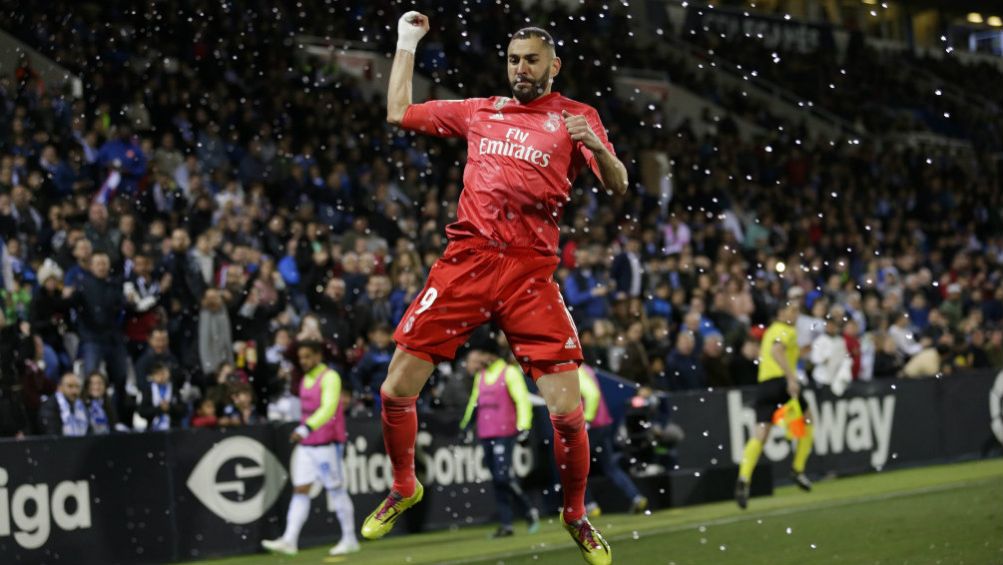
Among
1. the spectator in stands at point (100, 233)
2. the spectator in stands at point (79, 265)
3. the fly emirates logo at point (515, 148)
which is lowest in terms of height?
the spectator in stands at point (79, 265)

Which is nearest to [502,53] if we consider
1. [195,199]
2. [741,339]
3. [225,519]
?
[741,339]

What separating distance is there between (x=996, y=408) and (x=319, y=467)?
10.5 m

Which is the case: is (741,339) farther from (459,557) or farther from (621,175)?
(621,175)

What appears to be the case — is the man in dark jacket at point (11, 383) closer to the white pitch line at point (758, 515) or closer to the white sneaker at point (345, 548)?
the white sneaker at point (345, 548)

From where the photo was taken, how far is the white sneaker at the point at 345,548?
12709 mm

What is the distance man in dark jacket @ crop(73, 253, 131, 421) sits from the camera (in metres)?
13.1

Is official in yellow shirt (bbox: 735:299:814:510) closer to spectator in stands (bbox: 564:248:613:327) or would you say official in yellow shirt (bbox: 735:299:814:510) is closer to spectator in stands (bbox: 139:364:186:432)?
spectator in stands (bbox: 564:248:613:327)

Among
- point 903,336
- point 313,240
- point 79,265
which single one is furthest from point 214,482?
point 903,336

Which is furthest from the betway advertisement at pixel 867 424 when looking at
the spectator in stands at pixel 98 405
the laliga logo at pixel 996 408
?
the spectator in stands at pixel 98 405

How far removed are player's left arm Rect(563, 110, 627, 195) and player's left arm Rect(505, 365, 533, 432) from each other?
6.41 metres

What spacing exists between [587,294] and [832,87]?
1711cm

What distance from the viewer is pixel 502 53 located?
22.7 m

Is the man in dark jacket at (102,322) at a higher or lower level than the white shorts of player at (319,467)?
higher

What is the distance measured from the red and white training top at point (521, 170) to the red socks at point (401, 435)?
849 mm
